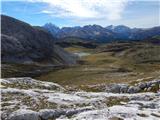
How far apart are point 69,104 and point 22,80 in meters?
18.2

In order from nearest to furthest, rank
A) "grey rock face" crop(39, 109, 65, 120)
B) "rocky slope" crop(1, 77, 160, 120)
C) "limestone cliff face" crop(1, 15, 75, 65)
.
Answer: "rocky slope" crop(1, 77, 160, 120)
"grey rock face" crop(39, 109, 65, 120)
"limestone cliff face" crop(1, 15, 75, 65)

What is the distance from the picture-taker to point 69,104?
A: 119 feet

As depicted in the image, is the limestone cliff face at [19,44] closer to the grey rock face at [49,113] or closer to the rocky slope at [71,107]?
the rocky slope at [71,107]

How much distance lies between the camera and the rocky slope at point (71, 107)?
31.3 metres

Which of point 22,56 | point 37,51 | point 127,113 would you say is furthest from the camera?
point 37,51

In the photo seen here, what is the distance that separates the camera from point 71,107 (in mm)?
35000

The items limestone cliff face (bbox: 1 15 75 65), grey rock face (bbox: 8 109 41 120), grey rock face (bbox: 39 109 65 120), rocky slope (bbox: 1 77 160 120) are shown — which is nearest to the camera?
rocky slope (bbox: 1 77 160 120)

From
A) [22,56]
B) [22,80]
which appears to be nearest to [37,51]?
[22,56]

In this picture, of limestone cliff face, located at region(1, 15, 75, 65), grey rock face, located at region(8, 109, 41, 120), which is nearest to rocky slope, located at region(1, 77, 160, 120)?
grey rock face, located at region(8, 109, 41, 120)

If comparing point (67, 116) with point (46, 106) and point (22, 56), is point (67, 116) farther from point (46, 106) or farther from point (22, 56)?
point (22, 56)

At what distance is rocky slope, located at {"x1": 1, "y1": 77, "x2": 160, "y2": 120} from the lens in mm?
31270

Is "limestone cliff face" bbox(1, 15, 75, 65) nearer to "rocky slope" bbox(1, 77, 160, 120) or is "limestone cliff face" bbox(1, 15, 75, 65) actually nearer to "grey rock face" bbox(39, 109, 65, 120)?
"rocky slope" bbox(1, 77, 160, 120)

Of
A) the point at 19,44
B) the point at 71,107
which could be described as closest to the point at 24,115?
the point at 71,107

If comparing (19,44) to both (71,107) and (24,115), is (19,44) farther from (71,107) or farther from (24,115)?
(24,115)
